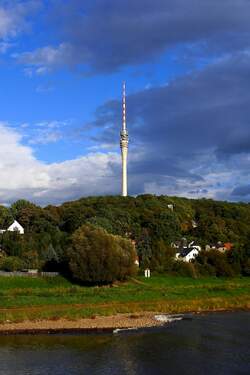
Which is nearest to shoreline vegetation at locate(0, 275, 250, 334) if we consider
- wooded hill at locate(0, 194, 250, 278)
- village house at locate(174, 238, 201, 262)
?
wooded hill at locate(0, 194, 250, 278)

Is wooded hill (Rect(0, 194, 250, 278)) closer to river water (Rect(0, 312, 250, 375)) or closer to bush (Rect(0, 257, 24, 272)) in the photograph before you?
bush (Rect(0, 257, 24, 272))

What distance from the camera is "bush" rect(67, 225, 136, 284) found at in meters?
75.8

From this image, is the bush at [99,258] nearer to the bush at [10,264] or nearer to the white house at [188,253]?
the bush at [10,264]

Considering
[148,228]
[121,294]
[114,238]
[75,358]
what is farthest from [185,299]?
[148,228]

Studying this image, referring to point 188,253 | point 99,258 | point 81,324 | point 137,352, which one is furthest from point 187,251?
point 137,352

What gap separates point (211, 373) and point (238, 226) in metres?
104

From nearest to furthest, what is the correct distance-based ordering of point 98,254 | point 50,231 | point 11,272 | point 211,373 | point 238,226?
point 211,373, point 98,254, point 11,272, point 50,231, point 238,226

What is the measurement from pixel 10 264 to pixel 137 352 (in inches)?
1908

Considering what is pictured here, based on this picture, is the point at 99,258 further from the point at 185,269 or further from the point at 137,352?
the point at 137,352

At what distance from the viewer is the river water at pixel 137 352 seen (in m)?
34.4

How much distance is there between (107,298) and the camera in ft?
211

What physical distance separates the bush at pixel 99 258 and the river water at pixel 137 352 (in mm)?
27024

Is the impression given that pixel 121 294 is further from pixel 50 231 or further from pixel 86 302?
pixel 50 231

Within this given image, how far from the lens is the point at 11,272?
81.7 metres
